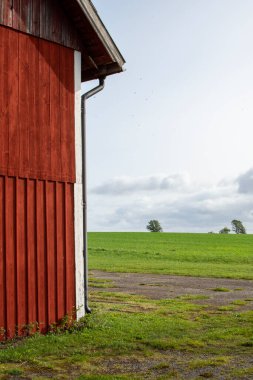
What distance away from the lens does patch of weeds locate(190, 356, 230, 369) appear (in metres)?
9.65

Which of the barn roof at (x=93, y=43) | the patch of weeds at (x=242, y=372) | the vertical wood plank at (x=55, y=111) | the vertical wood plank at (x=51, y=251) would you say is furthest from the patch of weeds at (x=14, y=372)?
the barn roof at (x=93, y=43)

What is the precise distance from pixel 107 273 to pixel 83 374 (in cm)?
1891

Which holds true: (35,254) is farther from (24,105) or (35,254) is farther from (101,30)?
(101,30)

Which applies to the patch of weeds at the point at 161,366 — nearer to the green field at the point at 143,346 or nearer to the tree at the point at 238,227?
the green field at the point at 143,346

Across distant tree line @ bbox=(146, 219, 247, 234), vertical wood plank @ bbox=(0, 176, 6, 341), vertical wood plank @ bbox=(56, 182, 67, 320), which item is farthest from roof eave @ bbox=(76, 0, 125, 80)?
distant tree line @ bbox=(146, 219, 247, 234)

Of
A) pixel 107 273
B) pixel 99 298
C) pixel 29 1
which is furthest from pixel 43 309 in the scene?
pixel 107 273

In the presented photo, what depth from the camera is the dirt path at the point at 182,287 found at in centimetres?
1889

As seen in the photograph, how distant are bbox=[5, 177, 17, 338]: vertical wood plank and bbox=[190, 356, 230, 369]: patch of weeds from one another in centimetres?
398

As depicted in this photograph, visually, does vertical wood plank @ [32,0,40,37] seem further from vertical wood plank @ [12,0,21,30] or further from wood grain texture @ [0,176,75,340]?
wood grain texture @ [0,176,75,340]

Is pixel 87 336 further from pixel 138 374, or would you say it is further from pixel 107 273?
pixel 107 273

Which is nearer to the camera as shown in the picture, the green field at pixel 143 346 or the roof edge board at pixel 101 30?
the green field at pixel 143 346

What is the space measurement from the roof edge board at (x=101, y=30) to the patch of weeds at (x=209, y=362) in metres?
7.65

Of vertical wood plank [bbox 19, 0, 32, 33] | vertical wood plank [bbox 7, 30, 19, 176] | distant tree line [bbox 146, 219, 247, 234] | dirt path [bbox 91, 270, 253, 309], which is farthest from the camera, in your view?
distant tree line [bbox 146, 219, 247, 234]

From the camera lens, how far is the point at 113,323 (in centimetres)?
1311
